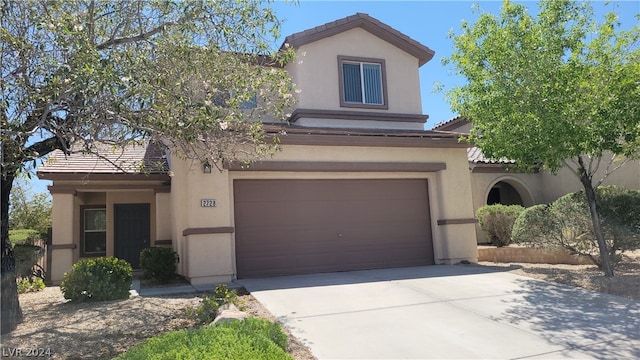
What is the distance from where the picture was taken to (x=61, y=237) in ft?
45.1

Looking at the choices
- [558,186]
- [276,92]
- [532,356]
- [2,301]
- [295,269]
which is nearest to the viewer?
[532,356]

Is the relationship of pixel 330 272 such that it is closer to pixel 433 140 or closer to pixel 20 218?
pixel 433 140

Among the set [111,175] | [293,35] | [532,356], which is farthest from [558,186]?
[111,175]

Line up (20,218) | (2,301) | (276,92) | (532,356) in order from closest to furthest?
(532,356)
(2,301)
(276,92)
(20,218)

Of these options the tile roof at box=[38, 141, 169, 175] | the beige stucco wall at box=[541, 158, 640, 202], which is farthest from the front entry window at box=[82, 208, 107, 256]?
the beige stucco wall at box=[541, 158, 640, 202]

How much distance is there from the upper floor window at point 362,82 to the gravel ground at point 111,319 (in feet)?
22.5

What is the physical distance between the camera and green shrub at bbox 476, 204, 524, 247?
1561 cm

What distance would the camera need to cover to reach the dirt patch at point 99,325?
20.1 ft

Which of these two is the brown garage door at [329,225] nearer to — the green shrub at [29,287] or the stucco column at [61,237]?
the green shrub at [29,287]

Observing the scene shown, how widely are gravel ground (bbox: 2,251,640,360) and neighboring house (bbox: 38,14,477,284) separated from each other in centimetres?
253

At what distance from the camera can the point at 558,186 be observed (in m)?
18.7

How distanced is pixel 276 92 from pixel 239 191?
3403 mm

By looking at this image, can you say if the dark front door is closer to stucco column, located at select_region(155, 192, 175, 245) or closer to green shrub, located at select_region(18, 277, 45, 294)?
stucco column, located at select_region(155, 192, 175, 245)

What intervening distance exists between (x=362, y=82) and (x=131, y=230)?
918 centimetres
